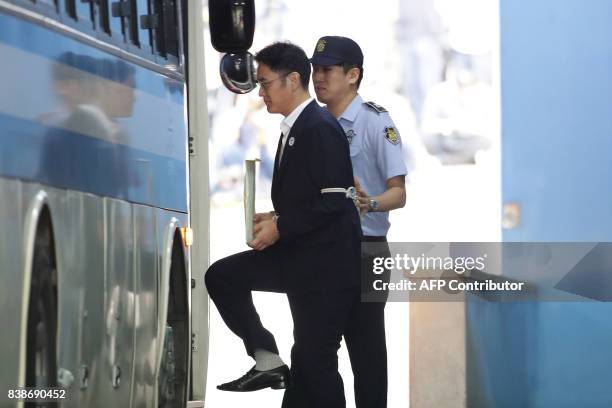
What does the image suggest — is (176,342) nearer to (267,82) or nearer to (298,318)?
(298,318)

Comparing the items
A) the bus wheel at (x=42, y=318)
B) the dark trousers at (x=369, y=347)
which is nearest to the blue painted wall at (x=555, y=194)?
the dark trousers at (x=369, y=347)

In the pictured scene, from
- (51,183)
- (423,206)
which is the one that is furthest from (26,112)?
(423,206)

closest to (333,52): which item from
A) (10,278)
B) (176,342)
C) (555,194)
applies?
(176,342)

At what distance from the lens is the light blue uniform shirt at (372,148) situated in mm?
6457

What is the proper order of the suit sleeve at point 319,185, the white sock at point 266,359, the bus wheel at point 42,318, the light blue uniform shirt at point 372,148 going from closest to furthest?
the bus wheel at point 42,318, the suit sleeve at point 319,185, the white sock at point 266,359, the light blue uniform shirt at point 372,148

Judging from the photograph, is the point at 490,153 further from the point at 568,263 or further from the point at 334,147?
the point at 334,147

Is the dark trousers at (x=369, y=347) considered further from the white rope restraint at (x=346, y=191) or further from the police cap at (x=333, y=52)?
the police cap at (x=333, y=52)

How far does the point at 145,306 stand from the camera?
5.98 m

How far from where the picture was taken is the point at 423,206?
62.4 ft

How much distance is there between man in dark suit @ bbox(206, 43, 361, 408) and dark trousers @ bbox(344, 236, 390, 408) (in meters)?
0.39

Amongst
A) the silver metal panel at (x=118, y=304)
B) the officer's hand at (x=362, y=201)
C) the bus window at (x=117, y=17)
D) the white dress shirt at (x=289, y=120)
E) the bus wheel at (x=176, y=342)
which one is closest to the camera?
the silver metal panel at (x=118, y=304)

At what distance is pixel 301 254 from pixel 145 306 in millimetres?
624

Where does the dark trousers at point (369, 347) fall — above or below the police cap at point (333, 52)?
below

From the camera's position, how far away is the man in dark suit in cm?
576
